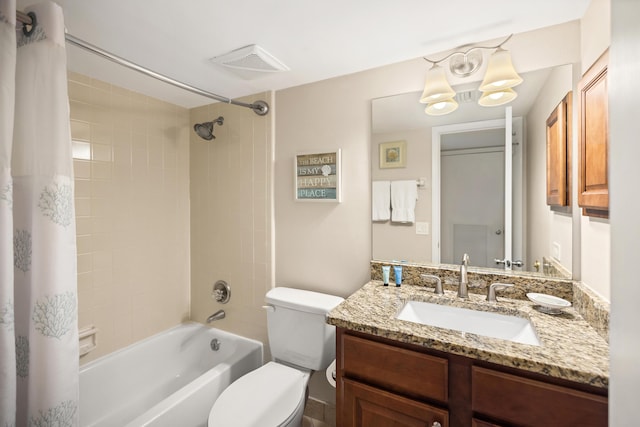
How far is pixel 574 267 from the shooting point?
4.29 feet

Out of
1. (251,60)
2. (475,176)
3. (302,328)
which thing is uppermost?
(251,60)

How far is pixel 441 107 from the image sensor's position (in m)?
1.55

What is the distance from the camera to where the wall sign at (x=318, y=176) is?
71.9 inches

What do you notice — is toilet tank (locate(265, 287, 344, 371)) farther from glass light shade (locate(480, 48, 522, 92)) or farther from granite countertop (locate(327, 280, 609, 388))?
glass light shade (locate(480, 48, 522, 92))

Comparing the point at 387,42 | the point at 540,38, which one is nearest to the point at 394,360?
the point at 387,42

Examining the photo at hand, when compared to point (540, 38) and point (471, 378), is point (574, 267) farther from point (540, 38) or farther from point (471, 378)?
point (540, 38)

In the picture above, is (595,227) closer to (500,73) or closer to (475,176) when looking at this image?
(475,176)

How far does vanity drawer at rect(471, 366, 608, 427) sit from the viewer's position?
825 millimetres

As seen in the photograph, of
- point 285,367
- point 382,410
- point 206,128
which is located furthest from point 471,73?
point 285,367

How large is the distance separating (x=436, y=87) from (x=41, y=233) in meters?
1.78

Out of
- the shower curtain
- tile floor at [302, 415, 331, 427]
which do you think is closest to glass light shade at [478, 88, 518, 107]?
the shower curtain

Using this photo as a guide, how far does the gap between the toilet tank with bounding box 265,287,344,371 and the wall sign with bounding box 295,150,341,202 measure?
24.0 inches

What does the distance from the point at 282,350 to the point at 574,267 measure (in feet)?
5.08

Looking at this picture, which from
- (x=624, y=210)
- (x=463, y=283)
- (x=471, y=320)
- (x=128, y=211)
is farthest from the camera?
(x=128, y=211)
